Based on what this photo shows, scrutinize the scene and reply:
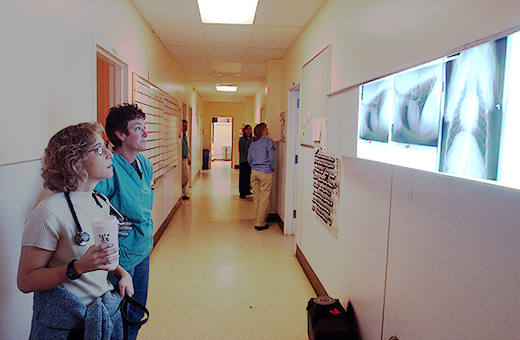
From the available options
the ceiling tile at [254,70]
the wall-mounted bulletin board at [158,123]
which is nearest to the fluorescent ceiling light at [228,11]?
the wall-mounted bulletin board at [158,123]

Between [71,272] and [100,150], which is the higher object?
[100,150]

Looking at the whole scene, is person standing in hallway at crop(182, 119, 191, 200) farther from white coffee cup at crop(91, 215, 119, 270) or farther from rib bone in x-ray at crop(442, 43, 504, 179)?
rib bone in x-ray at crop(442, 43, 504, 179)

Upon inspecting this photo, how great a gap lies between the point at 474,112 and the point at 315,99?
101 inches

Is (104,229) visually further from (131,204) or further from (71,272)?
(131,204)

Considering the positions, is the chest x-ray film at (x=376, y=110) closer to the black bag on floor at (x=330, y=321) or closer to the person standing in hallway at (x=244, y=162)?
the black bag on floor at (x=330, y=321)

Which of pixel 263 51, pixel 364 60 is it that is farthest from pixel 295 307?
pixel 263 51

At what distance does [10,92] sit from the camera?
5.26 feet

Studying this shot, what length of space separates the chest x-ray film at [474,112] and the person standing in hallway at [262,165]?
4.42m

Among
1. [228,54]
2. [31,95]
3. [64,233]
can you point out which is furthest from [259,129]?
[64,233]

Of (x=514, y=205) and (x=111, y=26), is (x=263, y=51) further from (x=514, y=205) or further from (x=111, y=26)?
(x=514, y=205)

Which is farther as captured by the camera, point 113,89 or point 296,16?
point 296,16

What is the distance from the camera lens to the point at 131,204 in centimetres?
183

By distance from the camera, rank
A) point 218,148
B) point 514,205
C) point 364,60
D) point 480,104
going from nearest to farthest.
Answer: point 514,205 → point 480,104 → point 364,60 → point 218,148

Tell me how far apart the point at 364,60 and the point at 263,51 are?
11.7ft
